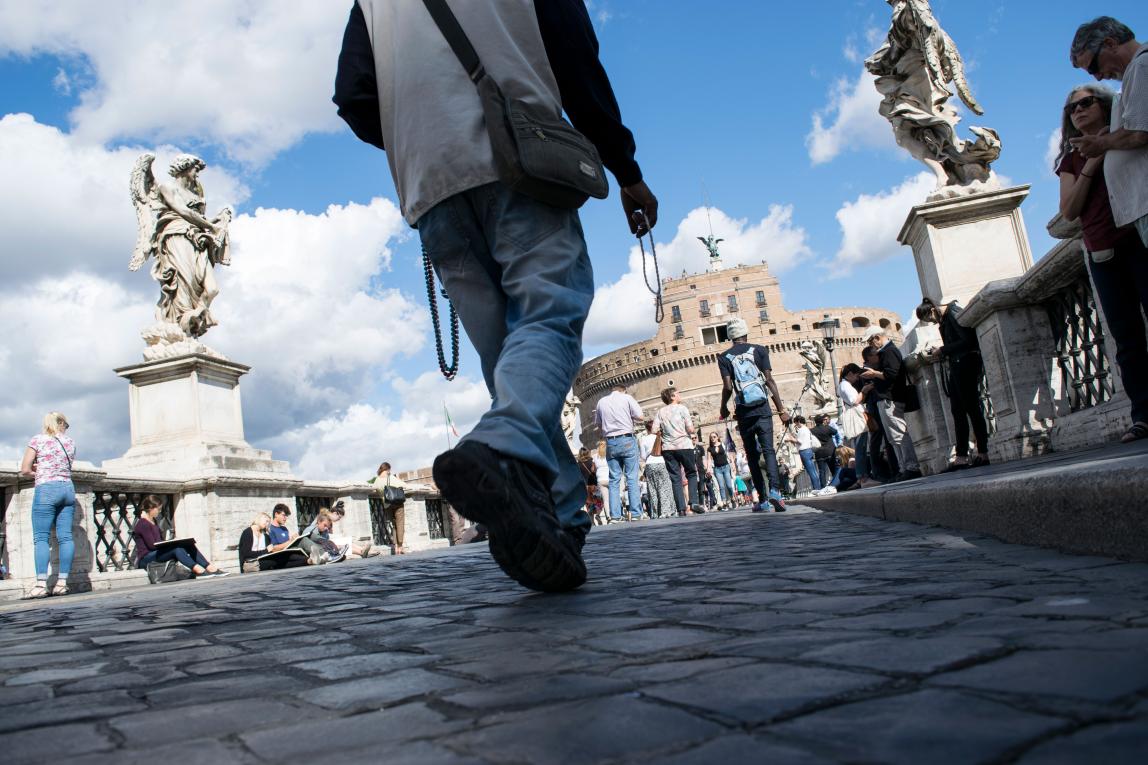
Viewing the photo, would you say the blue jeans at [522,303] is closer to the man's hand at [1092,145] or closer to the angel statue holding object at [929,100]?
the man's hand at [1092,145]

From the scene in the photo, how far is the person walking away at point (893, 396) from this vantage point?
8180 millimetres

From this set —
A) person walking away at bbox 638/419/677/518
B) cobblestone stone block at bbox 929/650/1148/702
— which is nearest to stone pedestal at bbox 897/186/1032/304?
person walking away at bbox 638/419/677/518

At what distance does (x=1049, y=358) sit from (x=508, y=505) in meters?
Answer: 5.35

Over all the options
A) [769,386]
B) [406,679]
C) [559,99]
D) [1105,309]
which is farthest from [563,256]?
[769,386]

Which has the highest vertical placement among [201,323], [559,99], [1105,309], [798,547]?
[201,323]

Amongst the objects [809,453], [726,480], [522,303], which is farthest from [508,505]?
[809,453]

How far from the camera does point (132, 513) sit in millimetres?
9766

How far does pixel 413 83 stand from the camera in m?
2.60

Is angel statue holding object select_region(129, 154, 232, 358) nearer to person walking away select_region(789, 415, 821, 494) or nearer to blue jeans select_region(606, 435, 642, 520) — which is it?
blue jeans select_region(606, 435, 642, 520)

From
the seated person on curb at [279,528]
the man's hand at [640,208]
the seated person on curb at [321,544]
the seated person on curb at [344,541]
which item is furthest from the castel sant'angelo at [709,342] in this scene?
the man's hand at [640,208]

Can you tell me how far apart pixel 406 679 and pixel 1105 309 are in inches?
165

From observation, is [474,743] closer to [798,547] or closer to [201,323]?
[798,547]

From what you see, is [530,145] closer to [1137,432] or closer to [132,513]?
[1137,432]

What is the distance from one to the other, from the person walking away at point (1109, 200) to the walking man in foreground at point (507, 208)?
7.63 ft
